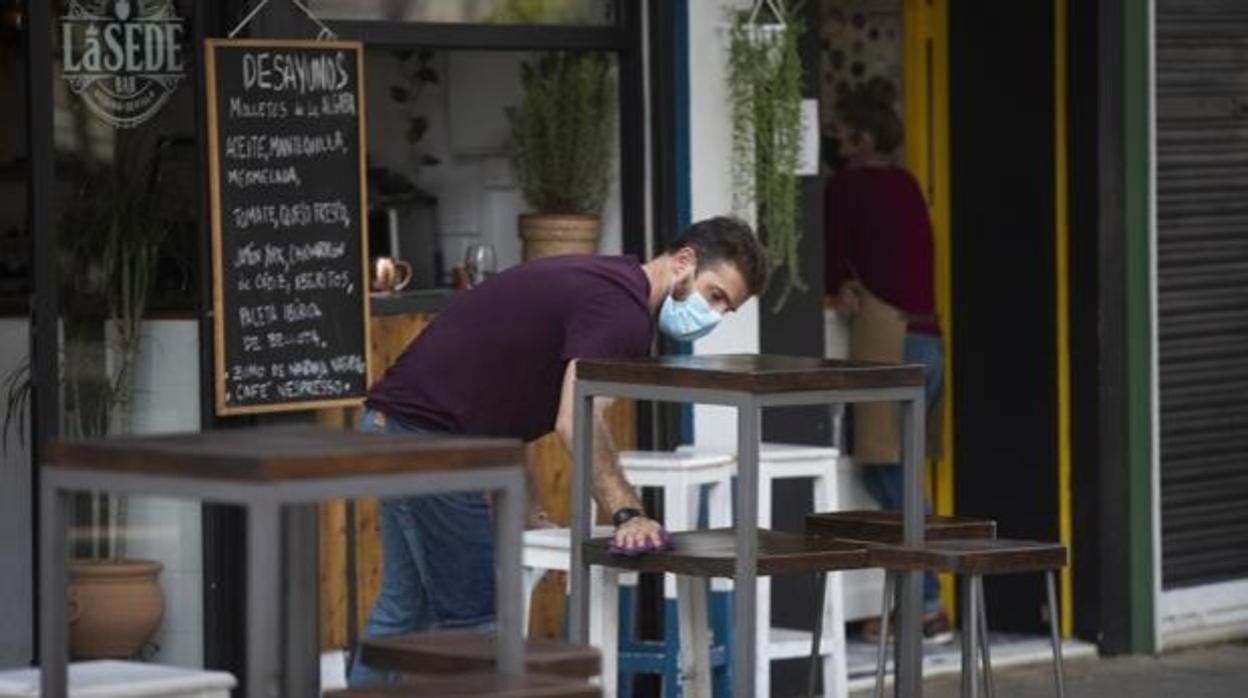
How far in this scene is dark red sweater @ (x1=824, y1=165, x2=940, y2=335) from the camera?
1028cm

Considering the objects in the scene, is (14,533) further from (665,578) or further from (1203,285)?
(1203,285)

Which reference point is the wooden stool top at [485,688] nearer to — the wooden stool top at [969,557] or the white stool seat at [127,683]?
the white stool seat at [127,683]

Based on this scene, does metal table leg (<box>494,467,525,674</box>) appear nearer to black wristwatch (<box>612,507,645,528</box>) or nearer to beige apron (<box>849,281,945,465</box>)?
black wristwatch (<box>612,507,645,528</box>)

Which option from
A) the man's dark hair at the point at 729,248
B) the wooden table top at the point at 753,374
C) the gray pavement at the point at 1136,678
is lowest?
the gray pavement at the point at 1136,678

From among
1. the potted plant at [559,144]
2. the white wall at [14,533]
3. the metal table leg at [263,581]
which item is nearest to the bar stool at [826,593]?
the potted plant at [559,144]

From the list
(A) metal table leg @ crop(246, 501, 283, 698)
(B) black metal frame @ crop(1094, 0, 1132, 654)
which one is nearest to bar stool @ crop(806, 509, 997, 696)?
(A) metal table leg @ crop(246, 501, 283, 698)

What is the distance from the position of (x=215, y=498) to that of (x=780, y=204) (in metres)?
4.67

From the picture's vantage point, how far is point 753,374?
20.2ft

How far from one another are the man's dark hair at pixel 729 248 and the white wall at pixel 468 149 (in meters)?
2.10

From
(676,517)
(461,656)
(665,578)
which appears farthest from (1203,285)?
(461,656)

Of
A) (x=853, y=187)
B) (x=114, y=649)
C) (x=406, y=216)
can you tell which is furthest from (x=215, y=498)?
(x=853, y=187)

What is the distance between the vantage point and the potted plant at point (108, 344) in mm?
7969

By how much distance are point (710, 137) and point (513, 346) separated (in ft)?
7.83

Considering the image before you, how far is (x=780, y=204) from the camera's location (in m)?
9.12
